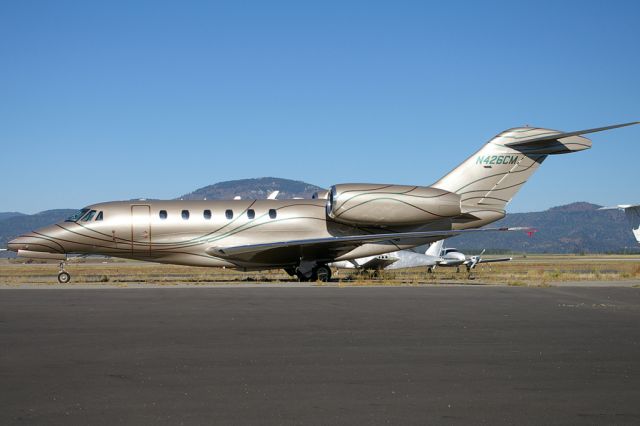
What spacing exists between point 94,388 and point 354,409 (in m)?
2.59

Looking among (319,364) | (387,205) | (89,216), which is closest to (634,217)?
(387,205)

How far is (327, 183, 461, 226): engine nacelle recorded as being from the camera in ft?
90.8

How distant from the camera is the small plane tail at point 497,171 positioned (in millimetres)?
28422

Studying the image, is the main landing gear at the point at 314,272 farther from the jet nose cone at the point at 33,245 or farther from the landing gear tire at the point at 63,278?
the jet nose cone at the point at 33,245

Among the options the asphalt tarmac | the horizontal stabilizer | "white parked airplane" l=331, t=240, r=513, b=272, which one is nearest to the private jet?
the horizontal stabilizer

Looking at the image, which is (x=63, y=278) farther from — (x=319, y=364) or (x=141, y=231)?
(x=319, y=364)

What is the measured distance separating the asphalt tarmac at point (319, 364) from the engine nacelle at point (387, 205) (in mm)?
11424

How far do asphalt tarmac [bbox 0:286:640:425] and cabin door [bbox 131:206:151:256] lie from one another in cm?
1177

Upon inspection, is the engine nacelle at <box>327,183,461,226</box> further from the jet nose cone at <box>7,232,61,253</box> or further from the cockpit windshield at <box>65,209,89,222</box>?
the jet nose cone at <box>7,232,61,253</box>

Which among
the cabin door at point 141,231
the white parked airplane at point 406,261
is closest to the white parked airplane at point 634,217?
the white parked airplane at point 406,261

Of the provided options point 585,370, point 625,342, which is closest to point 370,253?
point 625,342

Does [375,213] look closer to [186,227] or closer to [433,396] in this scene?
[186,227]

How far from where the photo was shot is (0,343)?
10586 mm

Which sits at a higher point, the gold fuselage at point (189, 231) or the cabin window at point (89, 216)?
the cabin window at point (89, 216)
